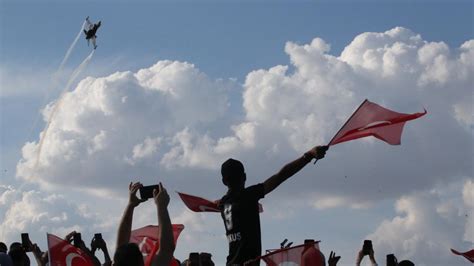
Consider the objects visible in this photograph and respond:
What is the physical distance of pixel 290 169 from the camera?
11.7 meters

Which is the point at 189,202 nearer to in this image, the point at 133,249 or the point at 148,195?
the point at 148,195

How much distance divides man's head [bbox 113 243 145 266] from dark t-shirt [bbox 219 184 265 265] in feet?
11.8

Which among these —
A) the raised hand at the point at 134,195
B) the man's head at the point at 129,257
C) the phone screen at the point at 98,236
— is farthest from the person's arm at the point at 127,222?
the phone screen at the point at 98,236

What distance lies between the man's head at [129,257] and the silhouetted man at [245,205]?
353cm

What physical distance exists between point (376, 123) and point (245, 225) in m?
3.15

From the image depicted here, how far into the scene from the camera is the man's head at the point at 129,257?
8188mm

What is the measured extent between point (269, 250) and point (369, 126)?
8.63 ft

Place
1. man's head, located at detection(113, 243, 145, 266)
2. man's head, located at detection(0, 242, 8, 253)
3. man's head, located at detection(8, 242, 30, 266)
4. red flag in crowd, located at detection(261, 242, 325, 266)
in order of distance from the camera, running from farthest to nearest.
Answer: man's head, located at detection(0, 242, 8, 253), man's head, located at detection(8, 242, 30, 266), red flag in crowd, located at detection(261, 242, 325, 266), man's head, located at detection(113, 243, 145, 266)

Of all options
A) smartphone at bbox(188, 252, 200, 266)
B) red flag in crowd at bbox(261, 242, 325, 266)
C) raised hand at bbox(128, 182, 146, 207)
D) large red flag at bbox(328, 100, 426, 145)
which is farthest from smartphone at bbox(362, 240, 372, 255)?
raised hand at bbox(128, 182, 146, 207)

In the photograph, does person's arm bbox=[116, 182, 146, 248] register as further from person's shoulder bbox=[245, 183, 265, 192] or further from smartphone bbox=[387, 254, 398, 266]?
smartphone bbox=[387, 254, 398, 266]

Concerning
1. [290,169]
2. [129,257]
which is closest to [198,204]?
[290,169]

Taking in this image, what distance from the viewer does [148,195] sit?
995cm

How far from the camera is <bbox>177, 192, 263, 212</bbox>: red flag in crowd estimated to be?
13417 mm

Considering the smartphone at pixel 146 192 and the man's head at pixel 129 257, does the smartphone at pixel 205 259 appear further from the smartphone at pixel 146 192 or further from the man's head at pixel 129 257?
the man's head at pixel 129 257
